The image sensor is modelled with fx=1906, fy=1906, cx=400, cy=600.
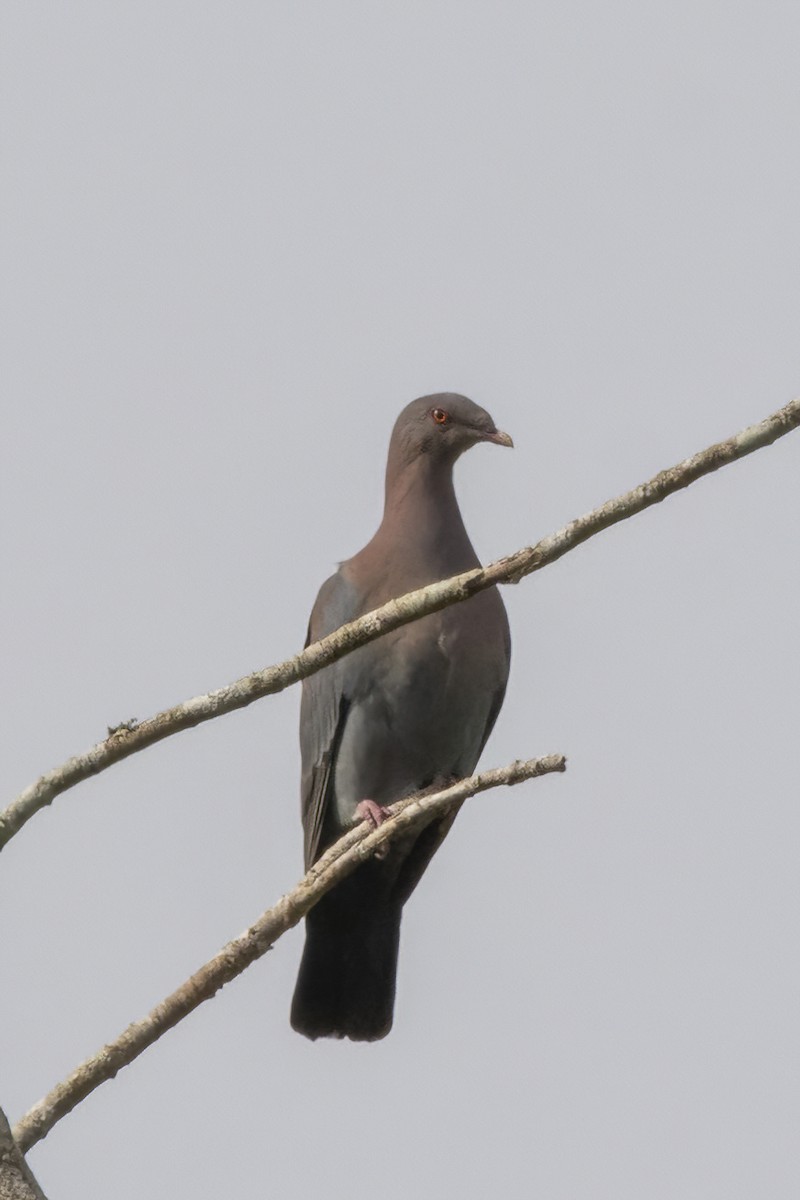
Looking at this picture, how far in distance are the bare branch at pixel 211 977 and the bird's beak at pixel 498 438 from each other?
280 centimetres

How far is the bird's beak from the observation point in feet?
22.8

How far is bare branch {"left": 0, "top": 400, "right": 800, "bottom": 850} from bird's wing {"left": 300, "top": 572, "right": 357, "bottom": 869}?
257cm

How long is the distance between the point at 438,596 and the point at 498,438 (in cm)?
298

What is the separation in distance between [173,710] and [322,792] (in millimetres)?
2959

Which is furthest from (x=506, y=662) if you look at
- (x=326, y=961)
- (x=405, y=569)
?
(x=326, y=961)

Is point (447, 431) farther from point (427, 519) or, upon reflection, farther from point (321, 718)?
point (321, 718)

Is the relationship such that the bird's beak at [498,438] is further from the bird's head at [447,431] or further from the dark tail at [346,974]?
the dark tail at [346,974]

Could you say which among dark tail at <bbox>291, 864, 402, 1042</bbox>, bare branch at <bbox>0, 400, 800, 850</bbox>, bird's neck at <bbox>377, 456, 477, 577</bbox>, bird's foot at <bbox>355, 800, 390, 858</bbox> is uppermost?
bird's neck at <bbox>377, 456, 477, 577</bbox>

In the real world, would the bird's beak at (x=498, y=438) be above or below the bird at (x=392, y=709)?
above

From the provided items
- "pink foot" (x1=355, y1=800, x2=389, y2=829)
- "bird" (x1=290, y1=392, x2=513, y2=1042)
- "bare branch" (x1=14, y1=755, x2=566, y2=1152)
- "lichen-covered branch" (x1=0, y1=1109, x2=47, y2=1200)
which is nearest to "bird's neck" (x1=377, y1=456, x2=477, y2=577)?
"bird" (x1=290, y1=392, x2=513, y2=1042)

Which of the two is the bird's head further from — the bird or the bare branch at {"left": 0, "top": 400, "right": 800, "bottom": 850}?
the bare branch at {"left": 0, "top": 400, "right": 800, "bottom": 850}

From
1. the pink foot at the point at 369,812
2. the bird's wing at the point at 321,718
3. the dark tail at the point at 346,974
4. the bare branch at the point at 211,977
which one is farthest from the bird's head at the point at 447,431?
the bare branch at the point at 211,977

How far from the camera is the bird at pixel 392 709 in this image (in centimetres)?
666

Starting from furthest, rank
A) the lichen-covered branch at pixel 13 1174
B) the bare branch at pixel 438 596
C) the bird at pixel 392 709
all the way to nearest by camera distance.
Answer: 1. the bird at pixel 392 709
2. the bare branch at pixel 438 596
3. the lichen-covered branch at pixel 13 1174
